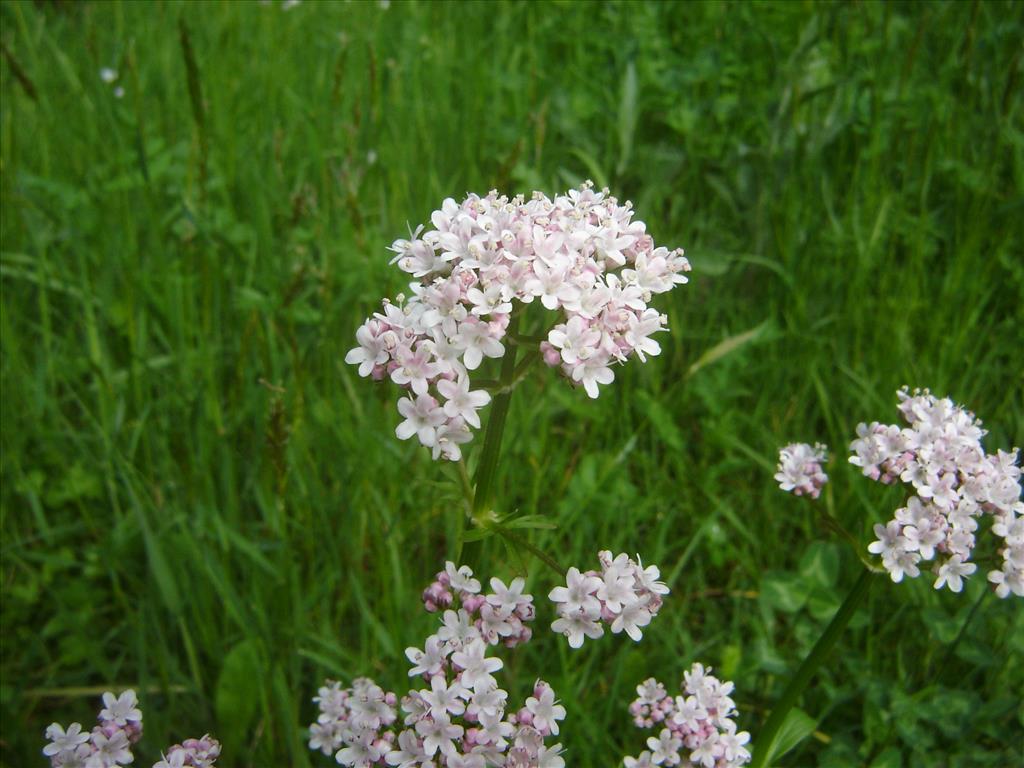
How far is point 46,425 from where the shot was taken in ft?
9.69

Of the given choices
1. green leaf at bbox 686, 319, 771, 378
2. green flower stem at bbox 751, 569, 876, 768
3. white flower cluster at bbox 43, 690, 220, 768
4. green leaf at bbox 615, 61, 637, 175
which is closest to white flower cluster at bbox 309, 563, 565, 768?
white flower cluster at bbox 43, 690, 220, 768

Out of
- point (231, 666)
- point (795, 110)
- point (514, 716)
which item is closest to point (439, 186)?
point (795, 110)

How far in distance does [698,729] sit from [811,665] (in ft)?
→ 0.83

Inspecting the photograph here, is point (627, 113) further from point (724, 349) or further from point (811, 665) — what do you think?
point (811, 665)

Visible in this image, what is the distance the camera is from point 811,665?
72.9 inches

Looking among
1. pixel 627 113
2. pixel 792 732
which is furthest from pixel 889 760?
pixel 627 113

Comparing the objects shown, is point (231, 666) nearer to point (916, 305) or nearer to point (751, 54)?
point (916, 305)

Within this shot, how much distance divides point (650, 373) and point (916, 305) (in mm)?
911

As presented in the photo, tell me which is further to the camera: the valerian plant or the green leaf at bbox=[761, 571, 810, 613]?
the green leaf at bbox=[761, 571, 810, 613]

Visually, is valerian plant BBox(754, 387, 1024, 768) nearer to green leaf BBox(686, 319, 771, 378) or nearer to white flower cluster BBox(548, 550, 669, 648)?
white flower cluster BBox(548, 550, 669, 648)

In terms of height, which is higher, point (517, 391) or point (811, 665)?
point (811, 665)

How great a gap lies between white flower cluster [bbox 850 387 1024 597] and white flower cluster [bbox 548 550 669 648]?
0.43m

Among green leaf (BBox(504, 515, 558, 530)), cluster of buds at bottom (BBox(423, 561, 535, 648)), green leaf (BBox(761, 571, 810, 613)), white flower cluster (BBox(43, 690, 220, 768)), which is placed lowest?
green leaf (BBox(761, 571, 810, 613))

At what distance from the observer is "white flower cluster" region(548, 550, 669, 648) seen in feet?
5.16
